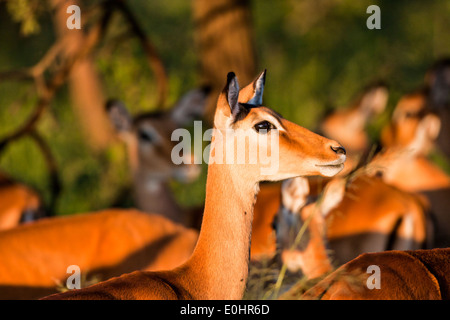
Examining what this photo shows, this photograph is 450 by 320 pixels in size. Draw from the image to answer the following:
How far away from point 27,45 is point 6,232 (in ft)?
26.3

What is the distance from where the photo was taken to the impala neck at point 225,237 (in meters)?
2.23

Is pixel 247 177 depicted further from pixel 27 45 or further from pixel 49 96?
pixel 27 45

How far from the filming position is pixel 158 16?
12.4m

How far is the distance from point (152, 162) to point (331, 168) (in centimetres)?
298

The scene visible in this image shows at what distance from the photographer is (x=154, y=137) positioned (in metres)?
5.14

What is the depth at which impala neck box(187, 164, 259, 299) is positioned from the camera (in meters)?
2.23

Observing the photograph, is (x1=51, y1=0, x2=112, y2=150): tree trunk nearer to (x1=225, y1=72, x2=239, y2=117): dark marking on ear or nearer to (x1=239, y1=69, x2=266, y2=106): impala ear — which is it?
(x1=239, y1=69, x2=266, y2=106): impala ear

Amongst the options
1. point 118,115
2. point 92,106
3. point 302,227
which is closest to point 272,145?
point 302,227

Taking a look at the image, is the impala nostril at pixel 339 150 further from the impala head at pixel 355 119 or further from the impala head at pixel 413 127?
the impala head at pixel 355 119

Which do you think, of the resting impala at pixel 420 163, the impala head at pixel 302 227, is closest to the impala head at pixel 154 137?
the resting impala at pixel 420 163

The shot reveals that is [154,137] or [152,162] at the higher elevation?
[154,137]

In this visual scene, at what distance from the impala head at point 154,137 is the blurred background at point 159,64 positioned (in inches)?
16.7

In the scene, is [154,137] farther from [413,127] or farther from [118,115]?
[413,127]
